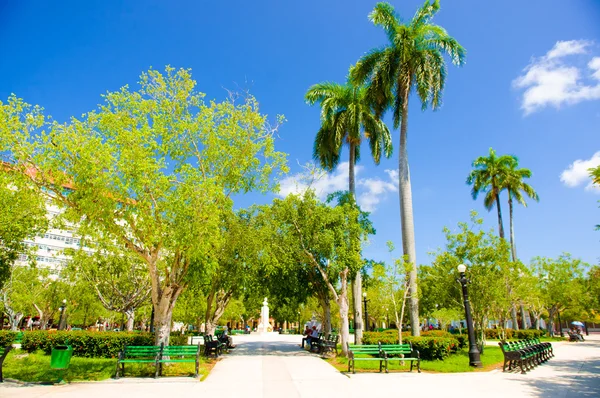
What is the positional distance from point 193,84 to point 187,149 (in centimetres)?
248

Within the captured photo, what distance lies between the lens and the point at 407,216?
725 inches

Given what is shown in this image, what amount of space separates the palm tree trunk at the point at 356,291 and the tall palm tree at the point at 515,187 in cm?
2114

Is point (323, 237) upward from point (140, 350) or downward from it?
upward

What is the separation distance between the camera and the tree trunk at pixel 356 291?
19.4 m

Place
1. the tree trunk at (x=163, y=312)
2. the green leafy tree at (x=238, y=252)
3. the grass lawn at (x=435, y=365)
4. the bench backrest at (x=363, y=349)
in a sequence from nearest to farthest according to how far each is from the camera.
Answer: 1. the tree trunk at (x=163, y=312)
2. the bench backrest at (x=363, y=349)
3. the grass lawn at (x=435, y=365)
4. the green leafy tree at (x=238, y=252)

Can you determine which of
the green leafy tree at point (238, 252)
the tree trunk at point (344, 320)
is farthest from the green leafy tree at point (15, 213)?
the tree trunk at point (344, 320)

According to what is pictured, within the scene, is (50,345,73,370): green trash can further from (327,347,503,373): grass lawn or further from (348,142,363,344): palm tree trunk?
(348,142,363,344): palm tree trunk

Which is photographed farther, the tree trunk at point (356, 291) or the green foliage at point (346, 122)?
the green foliage at point (346, 122)

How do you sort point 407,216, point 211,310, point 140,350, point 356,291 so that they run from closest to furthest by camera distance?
point 140,350
point 407,216
point 356,291
point 211,310

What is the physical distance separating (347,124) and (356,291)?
950 centimetres

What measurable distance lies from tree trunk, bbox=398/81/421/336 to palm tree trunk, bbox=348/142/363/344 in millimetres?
3003

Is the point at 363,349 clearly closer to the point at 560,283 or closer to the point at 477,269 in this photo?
the point at 477,269

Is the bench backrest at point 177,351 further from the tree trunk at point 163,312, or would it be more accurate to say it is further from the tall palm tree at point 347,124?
the tall palm tree at point 347,124

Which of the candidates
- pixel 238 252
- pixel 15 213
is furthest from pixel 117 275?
pixel 238 252
